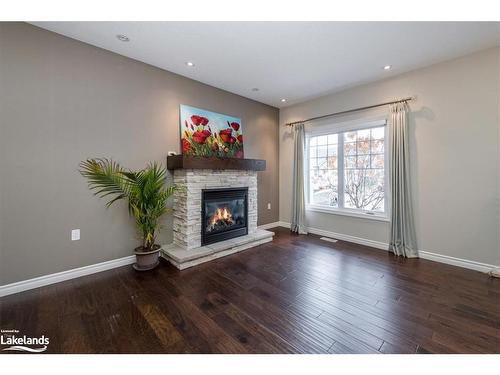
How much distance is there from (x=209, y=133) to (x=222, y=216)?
142 cm

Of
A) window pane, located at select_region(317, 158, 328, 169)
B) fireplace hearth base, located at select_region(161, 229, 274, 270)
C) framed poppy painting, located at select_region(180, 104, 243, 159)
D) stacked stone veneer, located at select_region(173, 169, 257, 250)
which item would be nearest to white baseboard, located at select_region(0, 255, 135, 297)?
fireplace hearth base, located at select_region(161, 229, 274, 270)

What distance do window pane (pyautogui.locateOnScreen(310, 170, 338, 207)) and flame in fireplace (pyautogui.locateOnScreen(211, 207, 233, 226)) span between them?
75.0 inches

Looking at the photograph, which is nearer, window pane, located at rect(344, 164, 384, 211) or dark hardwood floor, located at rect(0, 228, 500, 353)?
dark hardwood floor, located at rect(0, 228, 500, 353)

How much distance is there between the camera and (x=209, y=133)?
11.6 ft

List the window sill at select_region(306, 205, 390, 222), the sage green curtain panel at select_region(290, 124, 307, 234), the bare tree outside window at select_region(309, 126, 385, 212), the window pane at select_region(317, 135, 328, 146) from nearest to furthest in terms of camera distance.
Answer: the window sill at select_region(306, 205, 390, 222)
the bare tree outside window at select_region(309, 126, 385, 212)
the window pane at select_region(317, 135, 328, 146)
the sage green curtain panel at select_region(290, 124, 307, 234)

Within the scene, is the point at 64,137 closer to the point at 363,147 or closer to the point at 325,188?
the point at 325,188

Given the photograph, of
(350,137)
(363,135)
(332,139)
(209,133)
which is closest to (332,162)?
(332,139)

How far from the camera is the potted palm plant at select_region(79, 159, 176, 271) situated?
2.47 m

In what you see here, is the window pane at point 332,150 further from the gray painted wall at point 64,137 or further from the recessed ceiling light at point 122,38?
the recessed ceiling light at point 122,38

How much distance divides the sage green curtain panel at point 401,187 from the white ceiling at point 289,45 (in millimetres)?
726

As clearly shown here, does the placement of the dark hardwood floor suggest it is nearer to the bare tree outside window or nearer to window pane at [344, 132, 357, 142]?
the bare tree outside window

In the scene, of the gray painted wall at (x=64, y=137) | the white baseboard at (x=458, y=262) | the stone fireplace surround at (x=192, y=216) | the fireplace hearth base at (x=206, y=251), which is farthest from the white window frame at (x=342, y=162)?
the gray painted wall at (x=64, y=137)
